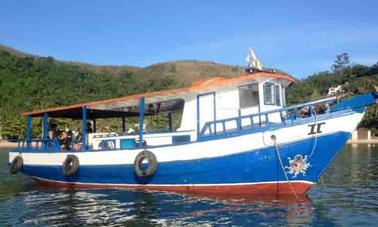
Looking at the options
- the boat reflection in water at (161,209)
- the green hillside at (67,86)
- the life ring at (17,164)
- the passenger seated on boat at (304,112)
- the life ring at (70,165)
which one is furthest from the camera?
the green hillside at (67,86)

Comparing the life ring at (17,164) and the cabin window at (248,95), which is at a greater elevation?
the cabin window at (248,95)

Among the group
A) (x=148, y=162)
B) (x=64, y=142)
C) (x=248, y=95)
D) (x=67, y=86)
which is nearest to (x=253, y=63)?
A: (x=248, y=95)

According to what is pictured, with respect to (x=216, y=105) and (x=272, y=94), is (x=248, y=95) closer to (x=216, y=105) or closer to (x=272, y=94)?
(x=272, y=94)

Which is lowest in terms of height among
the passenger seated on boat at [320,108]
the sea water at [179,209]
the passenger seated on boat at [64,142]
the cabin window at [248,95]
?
the sea water at [179,209]

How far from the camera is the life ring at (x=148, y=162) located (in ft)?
60.3

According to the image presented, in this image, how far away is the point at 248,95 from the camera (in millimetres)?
18969

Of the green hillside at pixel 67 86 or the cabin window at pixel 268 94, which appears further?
the green hillside at pixel 67 86

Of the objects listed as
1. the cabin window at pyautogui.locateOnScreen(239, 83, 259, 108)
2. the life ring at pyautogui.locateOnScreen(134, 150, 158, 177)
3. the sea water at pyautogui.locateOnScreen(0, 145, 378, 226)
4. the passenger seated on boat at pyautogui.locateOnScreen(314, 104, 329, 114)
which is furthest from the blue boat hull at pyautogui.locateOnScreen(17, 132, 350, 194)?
the cabin window at pyautogui.locateOnScreen(239, 83, 259, 108)

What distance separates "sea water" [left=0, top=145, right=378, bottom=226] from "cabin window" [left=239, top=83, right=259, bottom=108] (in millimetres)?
3865

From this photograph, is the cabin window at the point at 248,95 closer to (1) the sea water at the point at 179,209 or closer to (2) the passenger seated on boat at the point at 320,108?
(2) the passenger seated on boat at the point at 320,108

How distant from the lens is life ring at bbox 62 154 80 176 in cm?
2111

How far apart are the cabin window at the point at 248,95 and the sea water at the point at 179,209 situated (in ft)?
12.7

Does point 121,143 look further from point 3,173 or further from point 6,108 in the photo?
point 6,108

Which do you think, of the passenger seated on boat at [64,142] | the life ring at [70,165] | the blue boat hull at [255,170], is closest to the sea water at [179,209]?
the blue boat hull at [255,170]
